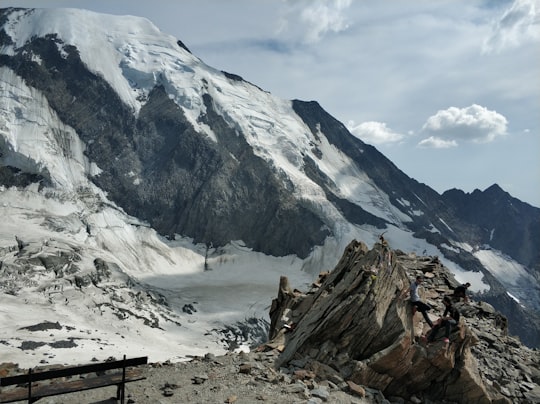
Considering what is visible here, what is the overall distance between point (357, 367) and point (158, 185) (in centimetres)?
16103

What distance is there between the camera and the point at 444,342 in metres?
18.7

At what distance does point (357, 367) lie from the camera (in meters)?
17.6

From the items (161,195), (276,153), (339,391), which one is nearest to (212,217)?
(161,195)

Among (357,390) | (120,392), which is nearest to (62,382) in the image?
(120,392)

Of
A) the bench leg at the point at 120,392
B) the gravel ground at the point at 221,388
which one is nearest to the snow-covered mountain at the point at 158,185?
the gravel ground at the point at 221,388

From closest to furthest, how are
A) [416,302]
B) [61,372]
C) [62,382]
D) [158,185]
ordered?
[61,372] → [62,382] → [416,302] → [158,185]

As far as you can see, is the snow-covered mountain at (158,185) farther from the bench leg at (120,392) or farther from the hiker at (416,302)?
the bench leg at (120,392)

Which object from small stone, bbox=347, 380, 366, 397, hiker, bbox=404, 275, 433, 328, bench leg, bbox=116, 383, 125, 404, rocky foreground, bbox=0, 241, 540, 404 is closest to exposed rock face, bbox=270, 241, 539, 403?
rocky foreground, bbox=0, 241, 540, 404

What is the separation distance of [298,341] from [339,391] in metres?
2.80

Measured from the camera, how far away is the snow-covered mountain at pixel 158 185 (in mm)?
121431

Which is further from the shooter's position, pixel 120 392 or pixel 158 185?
pixel 158 185

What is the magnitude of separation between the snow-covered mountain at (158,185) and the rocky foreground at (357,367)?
85862 millimetres

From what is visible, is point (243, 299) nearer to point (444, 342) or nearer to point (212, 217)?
point (212, 217)

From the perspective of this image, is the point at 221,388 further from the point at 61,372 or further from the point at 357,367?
the point at 357,367
